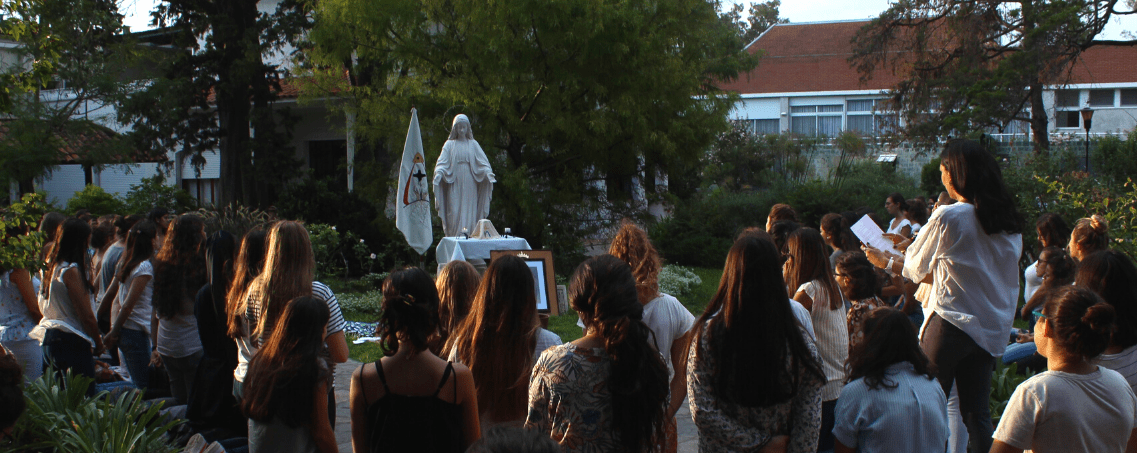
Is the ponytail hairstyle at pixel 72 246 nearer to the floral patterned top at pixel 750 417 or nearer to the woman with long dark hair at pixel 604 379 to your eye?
the woman with long dark hair at pixel 604 379

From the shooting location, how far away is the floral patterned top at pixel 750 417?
2889 millimetres

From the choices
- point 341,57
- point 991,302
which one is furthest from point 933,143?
point 991,302

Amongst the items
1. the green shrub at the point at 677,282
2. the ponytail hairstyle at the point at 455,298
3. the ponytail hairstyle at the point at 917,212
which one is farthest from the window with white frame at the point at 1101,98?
the ponytail hairstyle at the point at 455,298

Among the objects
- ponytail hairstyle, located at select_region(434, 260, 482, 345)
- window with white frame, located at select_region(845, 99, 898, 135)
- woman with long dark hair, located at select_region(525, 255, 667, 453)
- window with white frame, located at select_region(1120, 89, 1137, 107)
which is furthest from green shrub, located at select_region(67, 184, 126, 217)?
window with white frame, located at select_region(1120, 89, 1137, 107)

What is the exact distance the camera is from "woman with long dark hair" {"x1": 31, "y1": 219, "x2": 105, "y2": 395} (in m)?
5.55

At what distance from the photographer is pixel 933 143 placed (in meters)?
24.5

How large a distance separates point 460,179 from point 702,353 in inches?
285

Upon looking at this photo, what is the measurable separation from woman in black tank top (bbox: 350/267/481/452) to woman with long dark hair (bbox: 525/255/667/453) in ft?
1.32

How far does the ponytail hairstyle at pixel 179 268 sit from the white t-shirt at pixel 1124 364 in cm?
482

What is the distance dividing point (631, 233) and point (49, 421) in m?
3.38

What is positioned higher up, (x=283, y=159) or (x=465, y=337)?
(x=283, y=159)

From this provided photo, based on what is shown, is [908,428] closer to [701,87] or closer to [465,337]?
[465,337]

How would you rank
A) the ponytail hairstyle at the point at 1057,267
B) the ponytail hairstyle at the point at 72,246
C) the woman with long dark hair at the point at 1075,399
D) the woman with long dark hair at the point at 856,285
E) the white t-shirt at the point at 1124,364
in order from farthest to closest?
the ponytail hairstyle at the point at 1057,267
the ponytail hairstyle at the point at 72,246
the woman with long dark hair at the point at 856,285
the white t-shirt at the point at 1124,364
the woman with long dark hair at the point at 1075,399

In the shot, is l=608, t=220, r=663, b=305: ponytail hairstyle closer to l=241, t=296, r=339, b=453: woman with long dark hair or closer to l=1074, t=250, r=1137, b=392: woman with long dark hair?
l=241, t=296, r=339, b=453: woman with long dark hair
